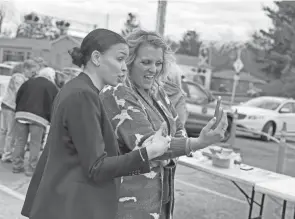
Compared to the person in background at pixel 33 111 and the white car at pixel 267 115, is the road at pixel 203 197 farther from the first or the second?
the white car at pixel 267 115

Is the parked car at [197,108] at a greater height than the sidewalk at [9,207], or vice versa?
the parked car at [197,108]

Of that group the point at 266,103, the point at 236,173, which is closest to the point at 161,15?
the point at 236,173

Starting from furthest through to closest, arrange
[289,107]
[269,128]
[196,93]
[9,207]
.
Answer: [289,107] < [269,128] < [196,93] < [9,207]

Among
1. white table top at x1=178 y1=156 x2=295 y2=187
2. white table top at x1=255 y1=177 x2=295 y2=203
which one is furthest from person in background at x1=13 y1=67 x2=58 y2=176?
white table top at x1=255 y1=177 x2=295 y2=203

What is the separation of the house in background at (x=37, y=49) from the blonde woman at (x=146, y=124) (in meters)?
41.7

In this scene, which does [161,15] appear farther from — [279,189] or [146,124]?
[146,124]

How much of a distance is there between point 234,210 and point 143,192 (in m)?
4.10

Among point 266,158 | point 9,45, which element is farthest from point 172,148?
point 9,45

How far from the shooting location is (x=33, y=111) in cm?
663

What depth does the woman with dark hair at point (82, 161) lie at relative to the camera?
5.41 feet

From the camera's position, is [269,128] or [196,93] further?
[269,128]

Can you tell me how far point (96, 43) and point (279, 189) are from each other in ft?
8.00

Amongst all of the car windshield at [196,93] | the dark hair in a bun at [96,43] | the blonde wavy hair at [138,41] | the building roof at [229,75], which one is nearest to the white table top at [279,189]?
the blonde wavy hair at [138,41]

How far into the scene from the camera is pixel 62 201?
1680 mm
